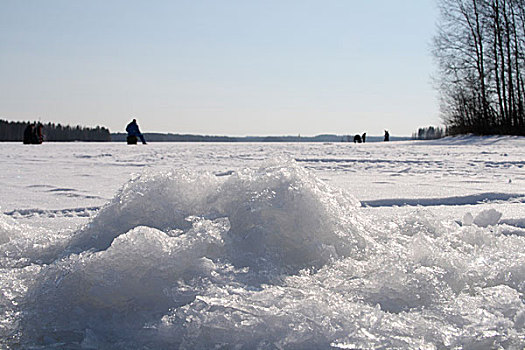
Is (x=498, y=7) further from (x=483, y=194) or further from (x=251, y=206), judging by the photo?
(x=251, y=206)

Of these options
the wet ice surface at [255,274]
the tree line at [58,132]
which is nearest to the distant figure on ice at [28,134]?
the wet ice surface at [255,274]

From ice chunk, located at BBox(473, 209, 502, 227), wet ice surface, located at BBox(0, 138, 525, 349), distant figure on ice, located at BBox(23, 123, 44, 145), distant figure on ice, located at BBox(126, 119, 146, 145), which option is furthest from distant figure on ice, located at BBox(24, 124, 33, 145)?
ice chunk, located at BBox(473, 209, 502, 227)

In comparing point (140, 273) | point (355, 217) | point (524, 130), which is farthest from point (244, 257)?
point (524, 130)

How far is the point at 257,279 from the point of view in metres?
1.59

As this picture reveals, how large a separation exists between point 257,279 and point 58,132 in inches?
3459

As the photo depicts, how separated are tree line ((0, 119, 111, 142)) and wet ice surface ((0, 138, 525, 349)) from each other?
78.7m

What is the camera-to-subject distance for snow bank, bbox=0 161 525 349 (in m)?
1.34

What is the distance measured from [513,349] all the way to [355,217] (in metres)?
0.85

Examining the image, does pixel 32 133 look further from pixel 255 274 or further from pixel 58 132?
pixel 58 132

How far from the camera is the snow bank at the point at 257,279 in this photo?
1.34m

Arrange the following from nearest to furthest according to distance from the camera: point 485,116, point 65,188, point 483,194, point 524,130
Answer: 1. point 483,194
2. point 65,188
3. point 524,130
4. point 485,116

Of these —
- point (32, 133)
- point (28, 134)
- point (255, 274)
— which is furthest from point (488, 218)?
point (28, 134)

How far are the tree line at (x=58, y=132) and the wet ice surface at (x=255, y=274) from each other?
7871 centimetres

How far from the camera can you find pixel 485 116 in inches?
818
